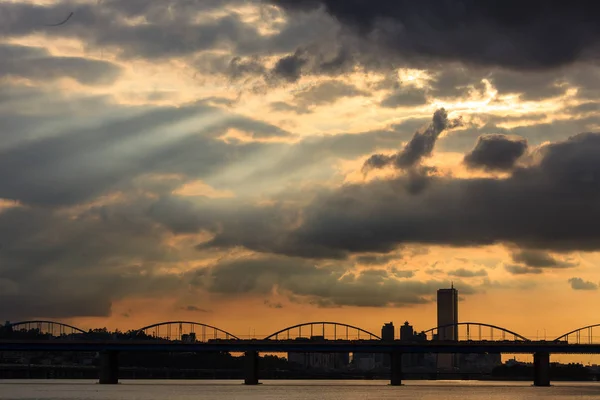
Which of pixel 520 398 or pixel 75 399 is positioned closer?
pixel 75 399

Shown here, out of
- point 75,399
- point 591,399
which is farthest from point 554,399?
point 75,399

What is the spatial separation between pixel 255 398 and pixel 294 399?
6.50 meters

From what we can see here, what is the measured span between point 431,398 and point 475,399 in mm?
7537

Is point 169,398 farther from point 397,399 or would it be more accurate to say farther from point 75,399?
point 397,399

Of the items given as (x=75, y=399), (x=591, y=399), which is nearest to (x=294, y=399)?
(x=75, y=399)

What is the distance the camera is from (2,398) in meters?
184

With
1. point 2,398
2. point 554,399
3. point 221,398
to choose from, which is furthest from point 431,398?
point 2,398

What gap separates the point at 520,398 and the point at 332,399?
32364 millimetres

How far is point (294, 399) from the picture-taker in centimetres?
19000

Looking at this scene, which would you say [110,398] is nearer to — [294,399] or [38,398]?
[38,398]

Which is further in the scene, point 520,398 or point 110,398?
point 520,398

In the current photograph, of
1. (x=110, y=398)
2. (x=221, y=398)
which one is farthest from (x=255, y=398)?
(x=110, y=398)

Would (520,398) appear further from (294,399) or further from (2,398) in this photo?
(2,398)

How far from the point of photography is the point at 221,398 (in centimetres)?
18912
